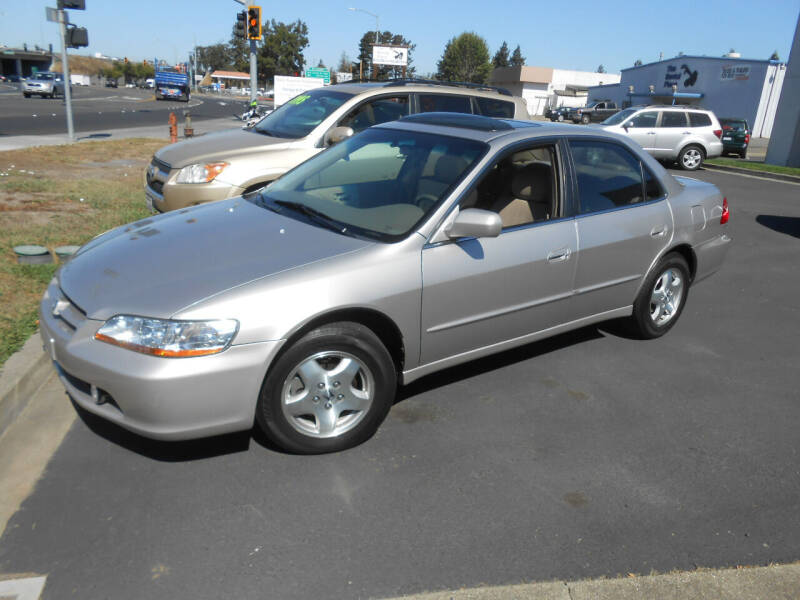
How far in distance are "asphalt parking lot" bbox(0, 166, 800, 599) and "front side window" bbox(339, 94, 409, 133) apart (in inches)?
157

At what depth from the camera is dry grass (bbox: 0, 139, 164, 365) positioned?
5.09 metres

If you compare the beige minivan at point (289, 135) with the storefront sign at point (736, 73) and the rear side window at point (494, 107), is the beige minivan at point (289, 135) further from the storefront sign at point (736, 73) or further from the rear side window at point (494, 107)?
the storefront sign at point (736, 73)

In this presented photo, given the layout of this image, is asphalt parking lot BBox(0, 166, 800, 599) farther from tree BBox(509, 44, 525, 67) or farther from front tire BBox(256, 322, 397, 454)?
tree BBox(509, 44, 525, 67)

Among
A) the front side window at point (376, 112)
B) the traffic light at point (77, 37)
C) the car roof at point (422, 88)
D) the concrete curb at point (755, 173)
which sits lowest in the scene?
the concrete curb at point (755, 173)

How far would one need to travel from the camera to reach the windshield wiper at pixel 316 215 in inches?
147

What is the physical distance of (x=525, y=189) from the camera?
171 inches

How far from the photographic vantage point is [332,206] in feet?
13.2

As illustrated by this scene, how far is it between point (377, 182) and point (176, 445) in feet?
6.40

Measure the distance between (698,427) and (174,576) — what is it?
3000 millimetres

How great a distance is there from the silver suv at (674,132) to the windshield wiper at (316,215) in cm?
1714

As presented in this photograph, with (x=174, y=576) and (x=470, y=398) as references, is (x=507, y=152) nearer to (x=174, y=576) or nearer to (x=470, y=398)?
(x=470, y=398)

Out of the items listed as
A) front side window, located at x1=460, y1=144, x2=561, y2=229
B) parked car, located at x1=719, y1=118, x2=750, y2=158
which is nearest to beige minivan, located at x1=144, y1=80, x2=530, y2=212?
front side window, located at x1=460, y1=144, x2=561, y2=229

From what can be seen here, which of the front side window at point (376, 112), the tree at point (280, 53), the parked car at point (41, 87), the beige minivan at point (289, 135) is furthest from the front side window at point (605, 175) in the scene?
the tree at point (280, 53)

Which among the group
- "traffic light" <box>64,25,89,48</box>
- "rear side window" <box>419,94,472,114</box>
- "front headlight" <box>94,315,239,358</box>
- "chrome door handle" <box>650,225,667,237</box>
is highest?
"traffic light" <box>64,25,89,48</box>
